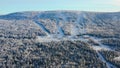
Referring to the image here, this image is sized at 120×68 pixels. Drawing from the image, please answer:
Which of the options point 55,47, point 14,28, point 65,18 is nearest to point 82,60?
point 55,47

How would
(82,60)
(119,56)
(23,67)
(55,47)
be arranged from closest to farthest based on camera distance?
(23,67) → (82,60) → (119,56) → (55,47)

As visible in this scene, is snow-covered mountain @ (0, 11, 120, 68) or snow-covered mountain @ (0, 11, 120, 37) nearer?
snow-covered mountain @ (0, 11, 120, 68)

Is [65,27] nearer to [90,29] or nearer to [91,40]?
[90,29]

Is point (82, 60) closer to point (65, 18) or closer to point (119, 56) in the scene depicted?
point (119, 56)

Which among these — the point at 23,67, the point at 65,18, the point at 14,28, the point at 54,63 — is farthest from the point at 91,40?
the point at 65,18

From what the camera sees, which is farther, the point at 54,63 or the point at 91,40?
the point at 91,40

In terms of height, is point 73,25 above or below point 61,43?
above

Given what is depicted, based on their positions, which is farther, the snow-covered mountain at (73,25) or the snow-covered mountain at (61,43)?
the snow-covered mountain at (73,25)

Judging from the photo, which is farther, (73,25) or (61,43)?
(73,25)

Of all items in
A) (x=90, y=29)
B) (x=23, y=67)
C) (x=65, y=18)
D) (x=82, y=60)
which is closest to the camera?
(x=23, y=67)
